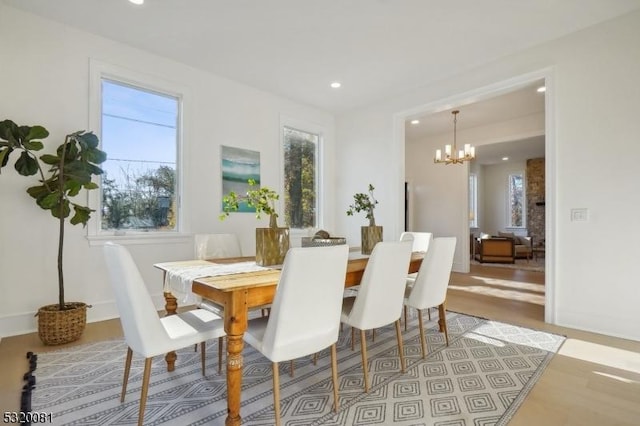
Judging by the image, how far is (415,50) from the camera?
3.42 m

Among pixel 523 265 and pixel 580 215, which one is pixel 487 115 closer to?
pixel 580 215

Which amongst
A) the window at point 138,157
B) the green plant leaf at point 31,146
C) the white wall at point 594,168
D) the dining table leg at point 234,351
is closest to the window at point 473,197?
the white wall at point 594,168

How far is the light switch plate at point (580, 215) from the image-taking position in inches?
119

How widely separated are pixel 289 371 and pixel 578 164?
3.25 m

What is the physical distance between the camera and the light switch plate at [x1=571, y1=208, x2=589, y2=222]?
3.03 meters

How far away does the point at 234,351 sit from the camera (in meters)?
1.48

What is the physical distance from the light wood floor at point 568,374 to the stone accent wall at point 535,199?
710 cm

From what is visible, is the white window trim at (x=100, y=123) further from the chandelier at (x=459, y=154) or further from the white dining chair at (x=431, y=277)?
the chandelier at (x=459, y=154)

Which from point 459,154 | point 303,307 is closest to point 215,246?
point 303,307

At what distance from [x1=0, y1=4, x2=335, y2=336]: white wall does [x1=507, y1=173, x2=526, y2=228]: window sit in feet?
32.0

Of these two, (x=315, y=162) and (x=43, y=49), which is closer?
(x=43, y=49)

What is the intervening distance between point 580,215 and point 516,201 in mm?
8165

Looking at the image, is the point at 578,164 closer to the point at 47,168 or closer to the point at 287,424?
the point at 287,424

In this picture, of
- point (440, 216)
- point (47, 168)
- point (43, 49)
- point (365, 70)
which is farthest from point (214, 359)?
point (440, 216)
